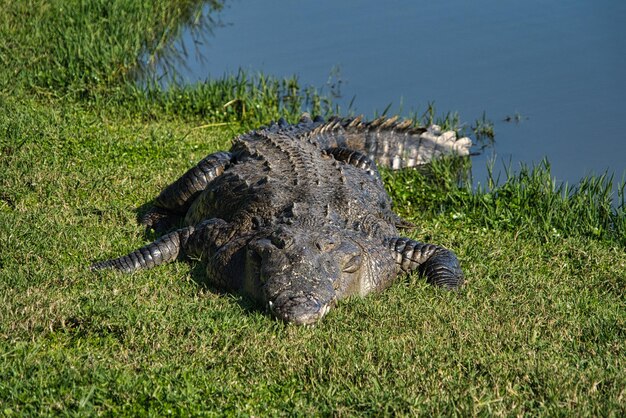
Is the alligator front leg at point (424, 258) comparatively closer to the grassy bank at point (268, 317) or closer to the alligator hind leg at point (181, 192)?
the grassy bank at point (268, 317)

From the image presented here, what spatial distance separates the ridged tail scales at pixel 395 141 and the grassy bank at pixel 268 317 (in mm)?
374

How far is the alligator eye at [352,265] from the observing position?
20.3 ft

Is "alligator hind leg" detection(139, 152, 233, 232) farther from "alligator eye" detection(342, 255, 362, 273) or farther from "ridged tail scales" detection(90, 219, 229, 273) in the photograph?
"alligator eye" detection(342, 255, 362, 273)

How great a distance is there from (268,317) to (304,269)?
Result: 0.48 m

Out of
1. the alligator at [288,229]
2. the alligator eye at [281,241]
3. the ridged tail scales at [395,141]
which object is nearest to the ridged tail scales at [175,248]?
the alligator at [288,229]

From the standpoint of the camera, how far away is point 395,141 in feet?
31.8

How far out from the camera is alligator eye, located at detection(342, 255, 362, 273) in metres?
6.18

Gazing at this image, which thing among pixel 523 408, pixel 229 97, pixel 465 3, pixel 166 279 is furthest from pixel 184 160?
pixel 465 3

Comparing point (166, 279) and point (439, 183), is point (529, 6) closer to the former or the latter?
point (439, 183)

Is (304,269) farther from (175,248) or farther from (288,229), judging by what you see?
(175,248)

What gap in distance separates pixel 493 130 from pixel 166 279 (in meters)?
5.51

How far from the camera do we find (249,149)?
26.7 ft

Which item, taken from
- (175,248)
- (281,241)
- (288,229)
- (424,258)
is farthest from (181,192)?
(424,258)

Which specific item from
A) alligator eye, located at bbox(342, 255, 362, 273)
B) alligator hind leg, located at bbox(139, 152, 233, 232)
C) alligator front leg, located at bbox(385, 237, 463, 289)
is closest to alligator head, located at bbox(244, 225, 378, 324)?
alligator eye, located at bbox(342, 255, 362, 273)
